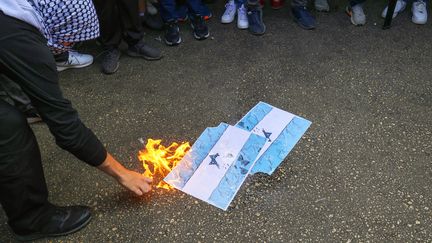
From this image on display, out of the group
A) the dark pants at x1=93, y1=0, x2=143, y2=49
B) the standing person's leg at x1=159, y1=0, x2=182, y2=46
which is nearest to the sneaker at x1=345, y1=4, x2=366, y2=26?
the standing person's leg at x1=159, y1=0, x2=182, y2=46

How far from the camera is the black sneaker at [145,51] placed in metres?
3.43

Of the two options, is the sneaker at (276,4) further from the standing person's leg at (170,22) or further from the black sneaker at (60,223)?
the black sneaker at (60,223)

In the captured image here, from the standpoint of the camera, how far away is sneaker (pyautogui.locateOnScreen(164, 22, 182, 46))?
3.58 meters

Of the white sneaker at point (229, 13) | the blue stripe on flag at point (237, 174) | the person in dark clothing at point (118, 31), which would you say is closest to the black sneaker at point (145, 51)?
the person in dark clothing at point (118, 31)

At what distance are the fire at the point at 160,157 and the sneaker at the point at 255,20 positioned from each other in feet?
4.82

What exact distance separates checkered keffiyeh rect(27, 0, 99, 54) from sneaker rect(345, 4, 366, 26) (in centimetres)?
250

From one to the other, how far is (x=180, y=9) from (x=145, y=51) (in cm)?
63

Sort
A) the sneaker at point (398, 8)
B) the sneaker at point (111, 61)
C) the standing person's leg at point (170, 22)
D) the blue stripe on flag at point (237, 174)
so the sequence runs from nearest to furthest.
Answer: the blue stripe on flag at point (237, 174)
the sneaker at point (111, 61)
the standing person's leg at point (170, 22)
the sneaker at point (398, 8)

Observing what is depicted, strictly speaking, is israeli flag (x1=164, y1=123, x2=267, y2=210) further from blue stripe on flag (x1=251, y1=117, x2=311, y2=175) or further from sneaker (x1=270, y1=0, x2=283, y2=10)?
sneaker (x1=270, y1=0, x2=283, y2=10)

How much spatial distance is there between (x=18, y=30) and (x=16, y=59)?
0.36ft

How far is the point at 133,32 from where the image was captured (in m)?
3.32

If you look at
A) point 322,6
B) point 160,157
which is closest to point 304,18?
point 322,6

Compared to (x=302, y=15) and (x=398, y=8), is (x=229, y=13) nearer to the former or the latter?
(x=302, y=15)

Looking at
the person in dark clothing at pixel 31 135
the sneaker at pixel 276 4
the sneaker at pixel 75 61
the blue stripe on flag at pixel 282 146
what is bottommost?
the blue stripe on flag at pixel 282 146
